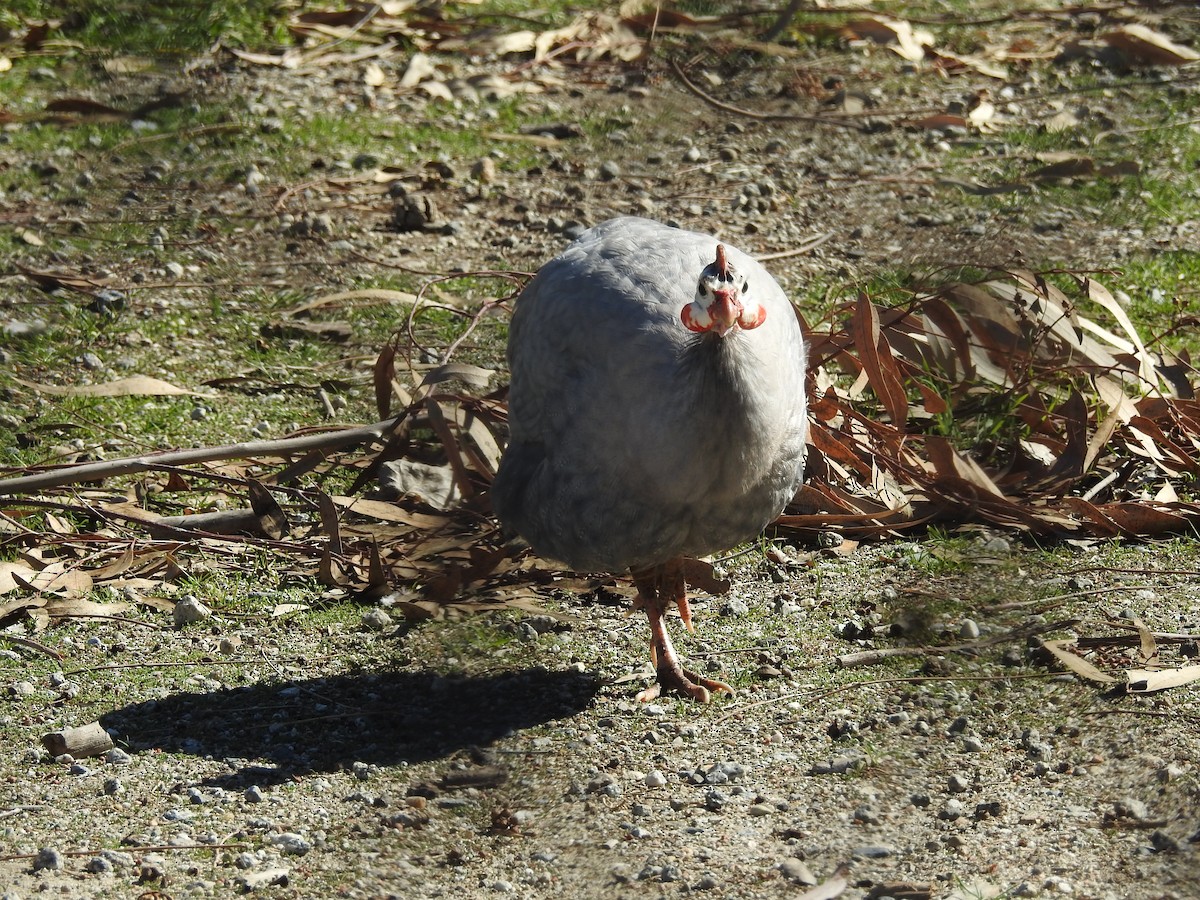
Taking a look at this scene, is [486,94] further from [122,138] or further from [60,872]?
[60,872]

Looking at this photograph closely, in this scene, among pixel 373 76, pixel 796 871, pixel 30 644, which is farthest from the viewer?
pixel 373 76

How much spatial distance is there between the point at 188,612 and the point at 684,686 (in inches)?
66.1

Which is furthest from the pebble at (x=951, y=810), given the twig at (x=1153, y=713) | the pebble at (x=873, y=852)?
the twig at (x=1153, y=713)

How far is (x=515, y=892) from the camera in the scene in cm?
343

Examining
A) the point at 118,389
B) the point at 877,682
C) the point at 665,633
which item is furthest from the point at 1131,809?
the point at 118,389

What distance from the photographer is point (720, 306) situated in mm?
3717

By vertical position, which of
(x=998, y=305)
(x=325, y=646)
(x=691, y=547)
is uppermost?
(x=998, y=305)

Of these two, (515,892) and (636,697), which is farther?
(636,697)

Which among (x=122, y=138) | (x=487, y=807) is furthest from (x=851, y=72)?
(x=487, y=807)

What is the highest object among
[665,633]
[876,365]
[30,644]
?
[876,365]

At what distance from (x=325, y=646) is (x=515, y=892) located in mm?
1532

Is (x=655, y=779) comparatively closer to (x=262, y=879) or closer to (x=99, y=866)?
(x=262, y=879)

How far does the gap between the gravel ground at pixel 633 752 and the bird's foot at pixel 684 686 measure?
0.06 meters

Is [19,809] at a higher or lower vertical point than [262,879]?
lower
